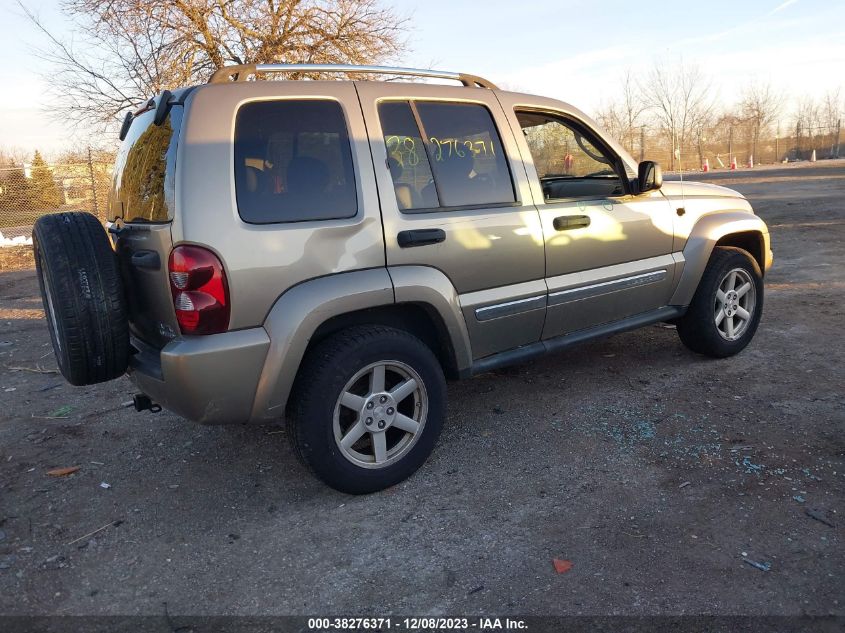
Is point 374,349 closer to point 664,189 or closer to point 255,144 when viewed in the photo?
point 255,144

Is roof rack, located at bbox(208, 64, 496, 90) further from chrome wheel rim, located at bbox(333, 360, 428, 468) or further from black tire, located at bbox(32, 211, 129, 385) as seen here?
chrome wheel rim, located at bbox(333, 360, 428, 468)

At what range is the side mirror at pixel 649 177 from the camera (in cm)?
402

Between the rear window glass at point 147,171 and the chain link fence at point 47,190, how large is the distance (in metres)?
12.6

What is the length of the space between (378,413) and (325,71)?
169 centimetres

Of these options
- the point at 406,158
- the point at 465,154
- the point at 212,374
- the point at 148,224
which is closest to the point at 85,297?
the point at 148,224

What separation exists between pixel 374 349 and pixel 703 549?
1.64 m

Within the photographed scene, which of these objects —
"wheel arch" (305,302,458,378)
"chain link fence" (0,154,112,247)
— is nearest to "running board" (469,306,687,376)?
"wheel arch" (305,302,458,378)

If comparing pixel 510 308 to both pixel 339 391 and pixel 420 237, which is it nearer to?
pixel 420 237

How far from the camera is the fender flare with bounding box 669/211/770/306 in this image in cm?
442

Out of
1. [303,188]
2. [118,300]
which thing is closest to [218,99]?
[303,188]

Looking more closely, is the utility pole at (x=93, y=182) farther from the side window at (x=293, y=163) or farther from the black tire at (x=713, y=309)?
the black tire at (x=713, y=309)

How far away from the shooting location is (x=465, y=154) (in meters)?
3.46

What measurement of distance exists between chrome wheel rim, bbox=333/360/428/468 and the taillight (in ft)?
2.26

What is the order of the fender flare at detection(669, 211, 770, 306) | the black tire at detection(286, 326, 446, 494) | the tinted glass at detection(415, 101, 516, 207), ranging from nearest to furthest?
the black tire at detection(286, 326, 446, 494)
the tinted glass at detection(415, 101, 516, 207)
the fender flare at detection(669, 211, 770, 306)
